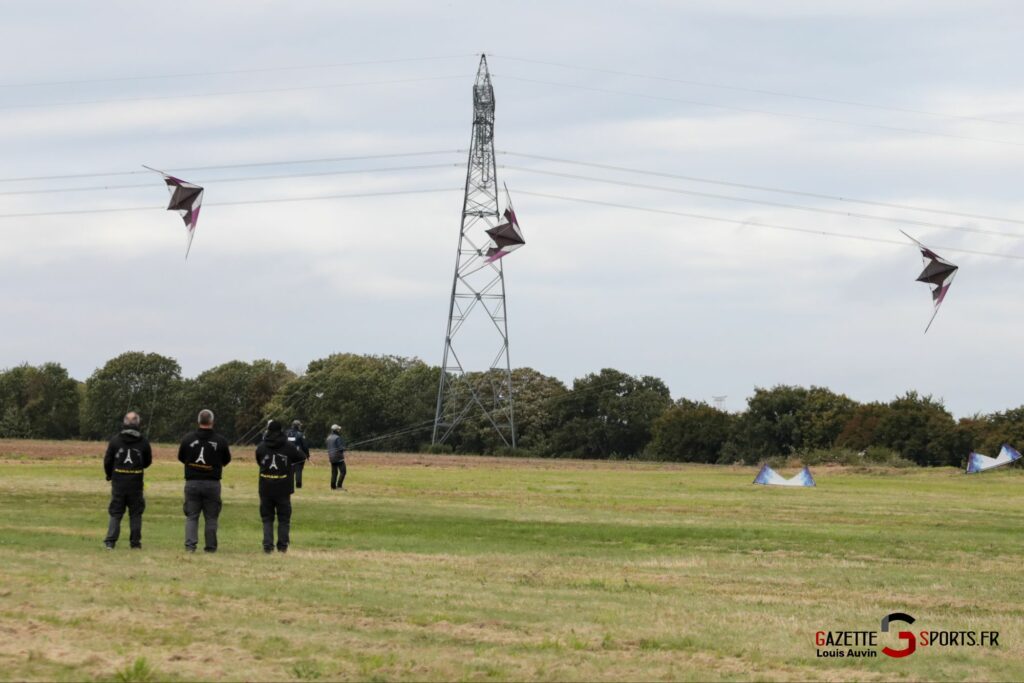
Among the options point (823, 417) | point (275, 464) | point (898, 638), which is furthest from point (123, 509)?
point (823, 417)

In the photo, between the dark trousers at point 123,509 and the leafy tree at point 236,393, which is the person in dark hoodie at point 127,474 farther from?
the leafy tree at point 236,393

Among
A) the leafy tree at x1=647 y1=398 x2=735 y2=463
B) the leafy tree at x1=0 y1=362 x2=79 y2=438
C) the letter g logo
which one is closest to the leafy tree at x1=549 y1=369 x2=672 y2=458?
the leafy tree at x1=647 y1=398 x2=735 y2=463

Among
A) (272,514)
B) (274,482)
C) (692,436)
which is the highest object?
(692,436)

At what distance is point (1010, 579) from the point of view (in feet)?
68.3

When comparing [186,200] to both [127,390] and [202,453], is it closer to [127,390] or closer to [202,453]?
[202,453]

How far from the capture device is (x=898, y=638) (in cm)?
1438

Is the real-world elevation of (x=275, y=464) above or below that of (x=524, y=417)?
below

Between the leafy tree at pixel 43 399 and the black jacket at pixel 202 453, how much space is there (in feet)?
438

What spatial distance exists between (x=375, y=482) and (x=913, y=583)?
98.4 ft

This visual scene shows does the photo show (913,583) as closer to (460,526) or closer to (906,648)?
(906,648)

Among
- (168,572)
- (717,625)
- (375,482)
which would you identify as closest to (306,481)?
(375,482)

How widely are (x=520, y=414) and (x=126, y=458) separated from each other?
10535 centimetres

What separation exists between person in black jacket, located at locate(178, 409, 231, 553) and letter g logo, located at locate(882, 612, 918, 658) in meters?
10.7

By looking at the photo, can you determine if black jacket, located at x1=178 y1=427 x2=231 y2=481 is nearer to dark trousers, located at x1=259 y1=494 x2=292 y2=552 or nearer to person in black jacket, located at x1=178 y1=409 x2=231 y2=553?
person in black jacket, located at x1=178 y1=409 x2=231 y2=553
